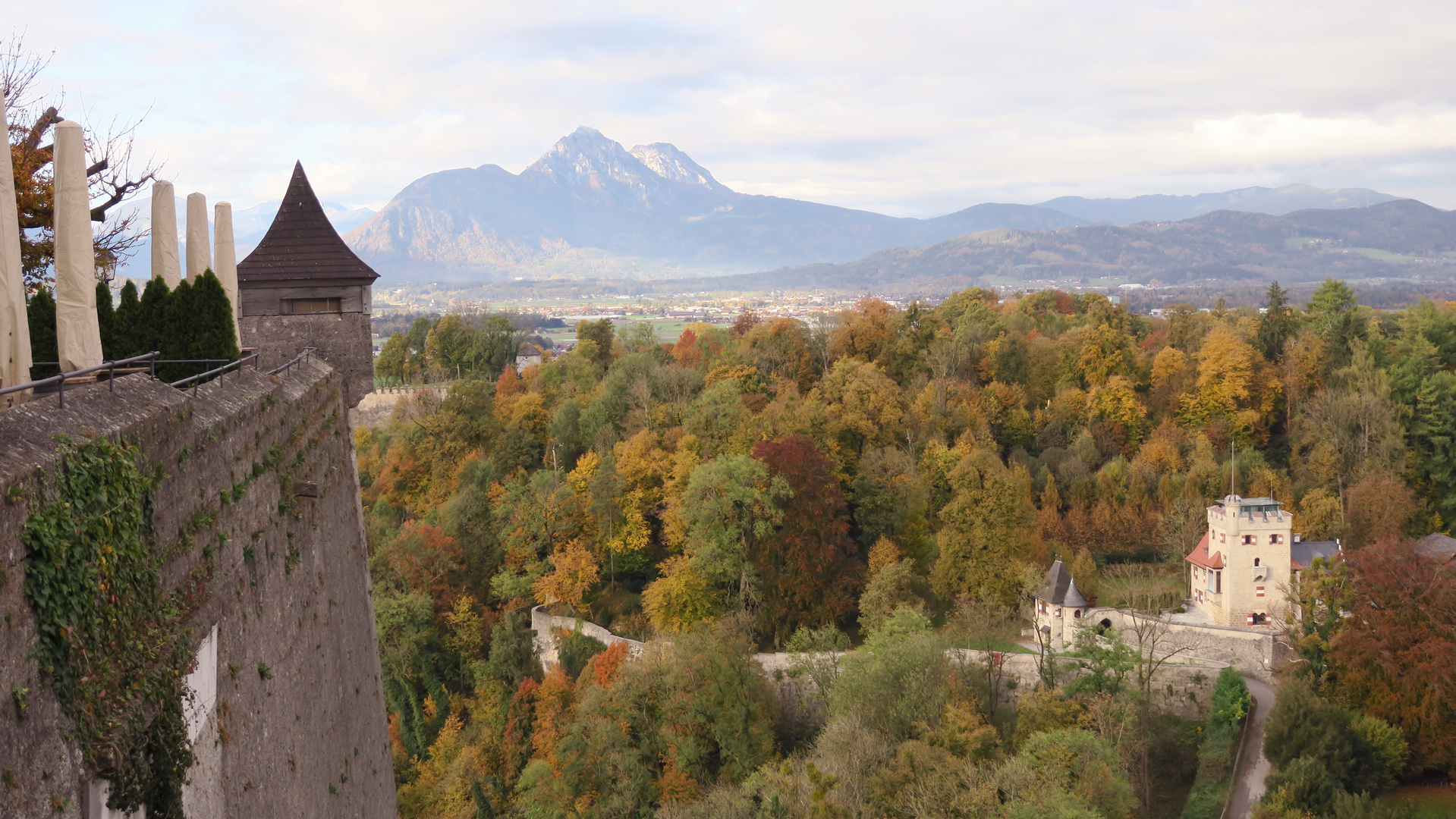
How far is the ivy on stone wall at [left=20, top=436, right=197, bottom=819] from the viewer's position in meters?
4.04

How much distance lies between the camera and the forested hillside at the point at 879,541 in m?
23.4

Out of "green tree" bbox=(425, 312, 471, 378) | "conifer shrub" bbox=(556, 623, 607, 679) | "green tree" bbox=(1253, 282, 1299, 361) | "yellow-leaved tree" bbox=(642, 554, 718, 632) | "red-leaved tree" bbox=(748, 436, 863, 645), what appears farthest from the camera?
"green tree" bbox=(425, 312, 471, 378)

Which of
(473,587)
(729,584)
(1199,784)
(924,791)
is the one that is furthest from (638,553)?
(1199,784)

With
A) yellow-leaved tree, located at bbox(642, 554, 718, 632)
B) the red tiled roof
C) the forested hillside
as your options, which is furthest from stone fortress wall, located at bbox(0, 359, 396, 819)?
the red tiled roof

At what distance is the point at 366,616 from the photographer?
13625 mm

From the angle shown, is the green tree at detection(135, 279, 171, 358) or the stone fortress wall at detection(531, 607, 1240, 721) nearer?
the green tree at detection(135, 279, 171, 358)

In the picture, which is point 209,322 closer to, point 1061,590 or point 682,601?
point 682,601

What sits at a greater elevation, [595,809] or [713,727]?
[713,727]

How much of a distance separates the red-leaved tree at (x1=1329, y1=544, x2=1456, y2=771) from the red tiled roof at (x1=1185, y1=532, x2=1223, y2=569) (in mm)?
5043

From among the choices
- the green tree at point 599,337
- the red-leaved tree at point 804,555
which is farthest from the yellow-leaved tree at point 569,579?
the green tree at point 599,337

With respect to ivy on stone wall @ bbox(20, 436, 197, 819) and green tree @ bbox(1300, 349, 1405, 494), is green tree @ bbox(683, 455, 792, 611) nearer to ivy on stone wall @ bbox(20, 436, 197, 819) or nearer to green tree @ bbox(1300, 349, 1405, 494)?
green tree @ bbox(1300, 349, 1405, 494)

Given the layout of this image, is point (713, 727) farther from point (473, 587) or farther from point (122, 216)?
point (122, 216)

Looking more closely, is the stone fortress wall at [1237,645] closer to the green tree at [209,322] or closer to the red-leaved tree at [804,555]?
the red-leaved tree at [804,555]

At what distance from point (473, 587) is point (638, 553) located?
22.7 feet
